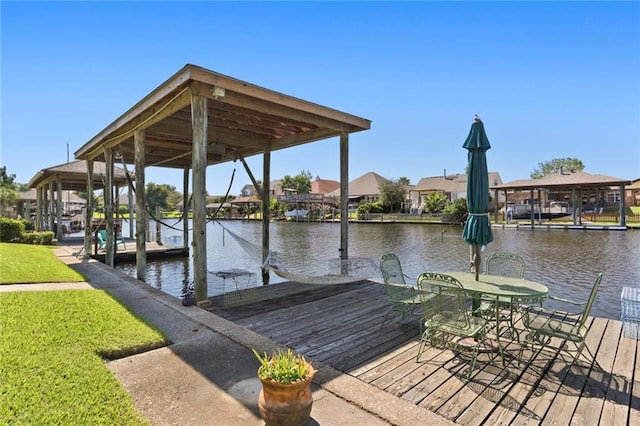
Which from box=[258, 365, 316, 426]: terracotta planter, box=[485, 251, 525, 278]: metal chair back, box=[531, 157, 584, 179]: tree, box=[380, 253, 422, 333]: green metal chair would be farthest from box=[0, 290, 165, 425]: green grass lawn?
box=[531, 157, 584, 179]: tree

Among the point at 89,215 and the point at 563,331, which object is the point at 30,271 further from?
the point at 563,331

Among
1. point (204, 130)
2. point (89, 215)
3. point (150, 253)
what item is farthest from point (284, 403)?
point (150, 253)

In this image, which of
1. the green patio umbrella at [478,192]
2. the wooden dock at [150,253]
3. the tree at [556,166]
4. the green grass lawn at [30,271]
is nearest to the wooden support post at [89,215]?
the wooden dock at [150,253]

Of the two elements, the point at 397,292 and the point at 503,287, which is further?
the point at 397,292

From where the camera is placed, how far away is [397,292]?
13.9 feet

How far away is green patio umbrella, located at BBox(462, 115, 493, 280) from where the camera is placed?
395 cm

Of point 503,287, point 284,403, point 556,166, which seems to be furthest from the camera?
point 556,166

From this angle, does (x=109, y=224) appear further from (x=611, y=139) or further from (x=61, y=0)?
(x=611, y=139)

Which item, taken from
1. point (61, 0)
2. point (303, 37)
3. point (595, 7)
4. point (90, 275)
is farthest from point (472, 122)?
point (90, 275)

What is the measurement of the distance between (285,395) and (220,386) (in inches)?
36.2

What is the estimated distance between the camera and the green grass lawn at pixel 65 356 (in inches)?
88.0

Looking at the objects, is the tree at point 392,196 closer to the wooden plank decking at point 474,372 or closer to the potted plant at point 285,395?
the wooden plank decking at point 474,372

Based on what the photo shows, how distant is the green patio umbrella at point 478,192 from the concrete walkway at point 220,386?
6.88 feet

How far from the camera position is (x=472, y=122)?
4090mm
